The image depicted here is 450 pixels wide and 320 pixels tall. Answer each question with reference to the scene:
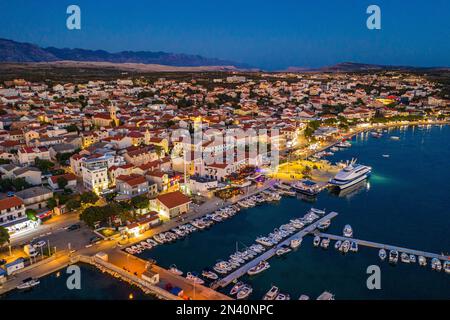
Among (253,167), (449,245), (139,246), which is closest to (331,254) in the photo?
(449,245)

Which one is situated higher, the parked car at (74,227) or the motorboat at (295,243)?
the parked car at (74,227)

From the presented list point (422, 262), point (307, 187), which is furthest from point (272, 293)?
point (307, 187)

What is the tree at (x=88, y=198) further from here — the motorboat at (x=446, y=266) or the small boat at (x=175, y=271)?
the motorboat at (x=446, y=266)

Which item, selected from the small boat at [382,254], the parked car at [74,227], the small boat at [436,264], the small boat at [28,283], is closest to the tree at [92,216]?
the parked car at [74,227]
